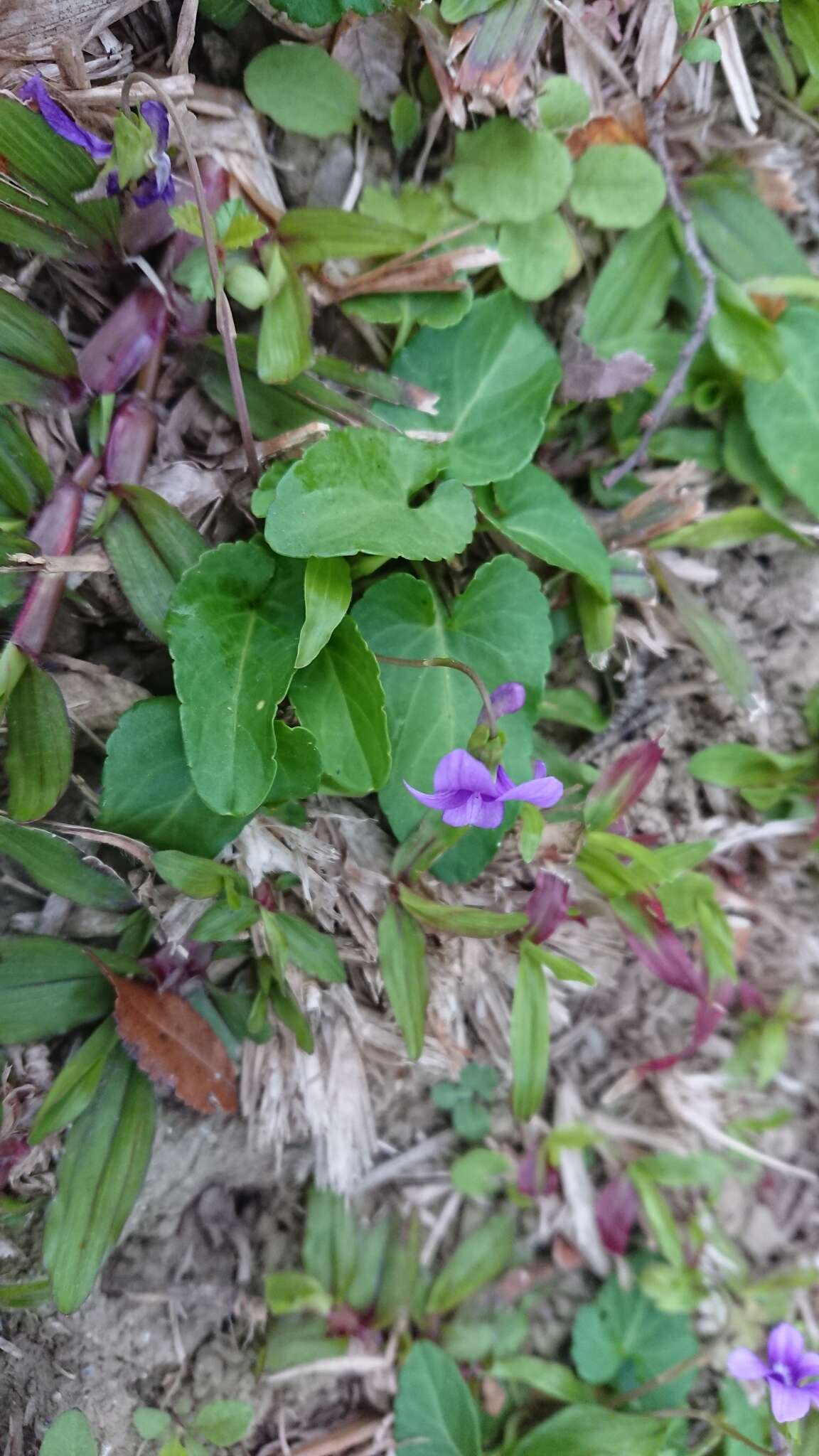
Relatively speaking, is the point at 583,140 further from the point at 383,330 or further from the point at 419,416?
the point at 419,416

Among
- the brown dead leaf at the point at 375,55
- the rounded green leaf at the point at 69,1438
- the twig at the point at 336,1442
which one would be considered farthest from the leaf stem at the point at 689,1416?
the brown dead leaf at the point at 375,55

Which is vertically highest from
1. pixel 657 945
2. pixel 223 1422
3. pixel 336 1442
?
pixel 657 945

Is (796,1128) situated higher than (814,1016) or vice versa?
(814,1016)

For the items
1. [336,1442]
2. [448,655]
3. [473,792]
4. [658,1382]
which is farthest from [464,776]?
[658,1382]

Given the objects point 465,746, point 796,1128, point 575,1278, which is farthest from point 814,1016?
point 465,746

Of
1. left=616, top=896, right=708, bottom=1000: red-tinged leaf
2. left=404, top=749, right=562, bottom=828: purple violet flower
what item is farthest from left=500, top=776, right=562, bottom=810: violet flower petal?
left=616, top=896, right=708, bottom=1000: red-tinged leaf

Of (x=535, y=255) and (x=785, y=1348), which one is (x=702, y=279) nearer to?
(x=535, y=255)

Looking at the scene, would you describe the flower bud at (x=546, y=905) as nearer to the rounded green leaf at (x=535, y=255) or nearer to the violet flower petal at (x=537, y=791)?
the violet flower petal at (x=537, y=791)
